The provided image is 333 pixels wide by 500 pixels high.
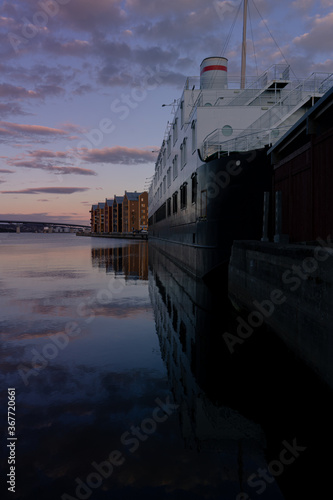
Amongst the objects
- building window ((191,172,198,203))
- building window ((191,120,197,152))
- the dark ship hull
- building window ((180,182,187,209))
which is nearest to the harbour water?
the dark ship hull

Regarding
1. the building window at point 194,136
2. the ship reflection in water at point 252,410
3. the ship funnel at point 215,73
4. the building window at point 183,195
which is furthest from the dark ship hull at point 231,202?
the ship funnel at point 215,73

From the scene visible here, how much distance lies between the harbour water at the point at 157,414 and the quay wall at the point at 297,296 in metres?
0.46

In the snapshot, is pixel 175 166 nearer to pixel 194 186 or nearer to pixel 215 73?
pixel 215 73

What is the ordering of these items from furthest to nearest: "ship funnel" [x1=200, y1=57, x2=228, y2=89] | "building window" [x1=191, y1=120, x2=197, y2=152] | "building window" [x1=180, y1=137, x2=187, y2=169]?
"ship funnel" [x1=200, y1=57, x2=228, y2=89] < "building window" [x1=180, y1=137, x2=187, y2=169] < "building window" [x1=191, y1=120, x2=197, y2=152]

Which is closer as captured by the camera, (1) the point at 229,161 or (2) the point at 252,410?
(2) the point at 252,410

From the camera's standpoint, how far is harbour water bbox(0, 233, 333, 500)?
13.8 ft

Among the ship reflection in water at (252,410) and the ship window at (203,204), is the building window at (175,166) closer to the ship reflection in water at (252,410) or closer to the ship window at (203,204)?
the ship window at (203,204)

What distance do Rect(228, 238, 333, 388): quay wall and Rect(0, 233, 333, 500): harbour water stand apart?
17.9 inches

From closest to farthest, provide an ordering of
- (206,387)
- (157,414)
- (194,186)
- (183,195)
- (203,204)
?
(157,414) → (206,387) → (203,204) → (194,186) → (183,195)

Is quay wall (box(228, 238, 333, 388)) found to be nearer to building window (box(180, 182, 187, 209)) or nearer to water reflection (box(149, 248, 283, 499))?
water reflection (box(149, 248, 283, 499))

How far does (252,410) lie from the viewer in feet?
19.7

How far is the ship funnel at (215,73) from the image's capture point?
29.5m

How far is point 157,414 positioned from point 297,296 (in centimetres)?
412

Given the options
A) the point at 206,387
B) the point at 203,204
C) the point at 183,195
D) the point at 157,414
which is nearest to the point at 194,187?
the point at 203,204
